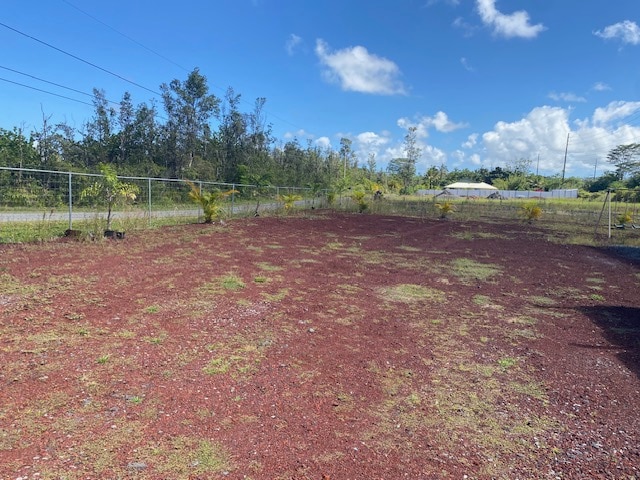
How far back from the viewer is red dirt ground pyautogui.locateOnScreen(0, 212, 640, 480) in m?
2.13

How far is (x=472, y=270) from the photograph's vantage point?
821 centimetres

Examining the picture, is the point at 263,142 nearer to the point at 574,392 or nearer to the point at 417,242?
the point at 417,242

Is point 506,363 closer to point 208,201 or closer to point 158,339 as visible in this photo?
point 158,339

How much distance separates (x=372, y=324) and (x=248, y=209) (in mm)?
14568

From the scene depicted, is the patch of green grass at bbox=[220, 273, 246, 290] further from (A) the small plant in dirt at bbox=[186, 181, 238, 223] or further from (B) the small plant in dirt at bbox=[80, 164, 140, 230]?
(A) the small plant in dirt at bbox=[186, 181, 238, 223]

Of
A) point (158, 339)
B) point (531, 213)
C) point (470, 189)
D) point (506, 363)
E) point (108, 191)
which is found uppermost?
point (470, 189)

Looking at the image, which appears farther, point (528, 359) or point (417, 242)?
point (417, 242)

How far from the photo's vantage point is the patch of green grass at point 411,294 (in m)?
5.76

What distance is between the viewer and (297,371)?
3.19 m

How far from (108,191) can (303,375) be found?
8669 millimetres

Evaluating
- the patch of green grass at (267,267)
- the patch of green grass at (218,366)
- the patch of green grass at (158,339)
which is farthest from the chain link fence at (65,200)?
the patch of green grass at (218,366)

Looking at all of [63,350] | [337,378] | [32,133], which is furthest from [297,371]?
[32,133]

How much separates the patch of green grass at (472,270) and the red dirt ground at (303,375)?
0.72 metres

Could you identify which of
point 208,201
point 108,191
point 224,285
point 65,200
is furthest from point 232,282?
point 208,201
